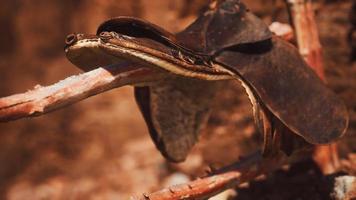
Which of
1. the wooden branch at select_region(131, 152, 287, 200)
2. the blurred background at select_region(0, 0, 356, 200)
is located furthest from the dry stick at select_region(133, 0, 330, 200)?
the blurred background at select_region(0, 0, 356, 200)

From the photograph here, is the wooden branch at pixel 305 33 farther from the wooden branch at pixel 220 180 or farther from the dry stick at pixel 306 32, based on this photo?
the wooden branch at pixel 220 180

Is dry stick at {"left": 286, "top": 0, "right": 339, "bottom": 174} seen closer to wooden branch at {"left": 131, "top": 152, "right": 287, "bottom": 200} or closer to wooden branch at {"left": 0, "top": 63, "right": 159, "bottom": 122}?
wooden branch at {"left": 131, "top": 152, "right": 287, "bottom": 200}

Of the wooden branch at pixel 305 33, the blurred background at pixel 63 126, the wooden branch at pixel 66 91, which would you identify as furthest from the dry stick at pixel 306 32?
the blurred background at pixel 63 126

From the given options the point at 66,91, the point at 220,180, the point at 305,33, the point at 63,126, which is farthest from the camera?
the point at 63,126

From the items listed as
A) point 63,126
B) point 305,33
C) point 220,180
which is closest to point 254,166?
point 220,180

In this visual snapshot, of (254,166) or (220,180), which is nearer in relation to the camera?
(220,180)

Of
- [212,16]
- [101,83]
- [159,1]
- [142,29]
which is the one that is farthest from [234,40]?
[159,1]

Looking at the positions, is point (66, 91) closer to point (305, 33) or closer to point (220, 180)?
point (220, 180)
